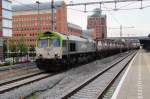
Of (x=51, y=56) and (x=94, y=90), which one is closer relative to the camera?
(x=94, y=90)

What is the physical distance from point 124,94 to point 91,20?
3459 inches

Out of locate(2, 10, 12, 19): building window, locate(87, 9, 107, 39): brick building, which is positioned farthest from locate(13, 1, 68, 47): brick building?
locate(2, 10, 12, 19): building window

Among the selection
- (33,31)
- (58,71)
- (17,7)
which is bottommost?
(58,71)

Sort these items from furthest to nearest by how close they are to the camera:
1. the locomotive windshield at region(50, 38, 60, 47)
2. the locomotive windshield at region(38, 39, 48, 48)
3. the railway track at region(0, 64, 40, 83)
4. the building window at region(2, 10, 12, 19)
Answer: the building window at region(2, 10, 12, 19) → the locomotive windshield at region(38, 39, 48, 48) → the locomotive windshield at region(50, 38, 60, 47) → the railway track at region(0, 64, 40, 83)

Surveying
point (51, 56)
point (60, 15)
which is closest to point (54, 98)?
point (51, 56)

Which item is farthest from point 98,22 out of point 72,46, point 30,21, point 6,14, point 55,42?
point 55,42

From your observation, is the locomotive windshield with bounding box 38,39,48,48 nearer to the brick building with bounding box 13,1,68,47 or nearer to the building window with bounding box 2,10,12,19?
the building window with bounding box 2,10,12,19

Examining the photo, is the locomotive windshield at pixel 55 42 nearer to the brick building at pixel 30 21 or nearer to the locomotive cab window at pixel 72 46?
the locomotive cab window at pixel 72 46

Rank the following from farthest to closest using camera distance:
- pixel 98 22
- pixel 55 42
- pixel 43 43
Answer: pixel 98 22 < pixel 43 43 < pixel 55 42

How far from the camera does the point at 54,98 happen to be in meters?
13.2

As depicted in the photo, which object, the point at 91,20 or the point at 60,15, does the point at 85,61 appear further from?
the point at 91,20

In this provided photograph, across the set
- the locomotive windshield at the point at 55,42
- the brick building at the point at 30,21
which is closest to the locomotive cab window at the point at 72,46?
the locomotive windshield at the point at 55,42

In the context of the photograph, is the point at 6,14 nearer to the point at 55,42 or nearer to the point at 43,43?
the point at 43,43

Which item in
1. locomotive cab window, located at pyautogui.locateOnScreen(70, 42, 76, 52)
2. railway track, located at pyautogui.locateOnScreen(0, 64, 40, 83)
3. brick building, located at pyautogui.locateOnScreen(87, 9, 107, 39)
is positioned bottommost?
railway track, located at pyautogui.locateOnScreen(0, 64, 40, 83)
